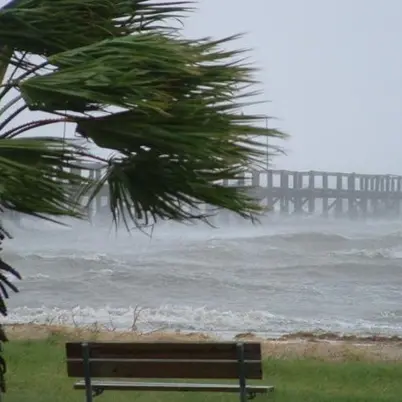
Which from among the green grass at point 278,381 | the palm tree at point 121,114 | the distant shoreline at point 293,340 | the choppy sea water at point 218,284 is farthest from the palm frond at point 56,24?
the distant shoreline at point 293,340

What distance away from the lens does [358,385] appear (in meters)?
7.36

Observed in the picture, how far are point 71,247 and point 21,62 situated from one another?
3565 centimetres

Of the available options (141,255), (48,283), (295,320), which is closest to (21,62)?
(295,320)

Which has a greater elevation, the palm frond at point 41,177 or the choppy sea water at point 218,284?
the palm frond at point 41,177

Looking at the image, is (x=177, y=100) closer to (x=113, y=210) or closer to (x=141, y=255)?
(x=113, y=210)

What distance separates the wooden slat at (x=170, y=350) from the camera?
490cm

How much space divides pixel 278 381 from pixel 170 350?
2.73 metres

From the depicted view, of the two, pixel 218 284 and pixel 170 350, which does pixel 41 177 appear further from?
pixel 218 284

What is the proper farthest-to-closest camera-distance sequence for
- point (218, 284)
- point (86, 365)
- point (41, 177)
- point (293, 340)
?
point (218, 284)
point (293, 340)
point (86, 365)
point (41, 177)

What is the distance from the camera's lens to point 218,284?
23781 millimetres

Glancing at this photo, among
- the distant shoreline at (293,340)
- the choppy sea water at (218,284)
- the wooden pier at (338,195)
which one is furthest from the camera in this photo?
the wooden pier at (338,195)

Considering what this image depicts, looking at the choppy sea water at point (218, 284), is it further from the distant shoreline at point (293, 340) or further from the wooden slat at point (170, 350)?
the distant shoreline at point (293, 340)

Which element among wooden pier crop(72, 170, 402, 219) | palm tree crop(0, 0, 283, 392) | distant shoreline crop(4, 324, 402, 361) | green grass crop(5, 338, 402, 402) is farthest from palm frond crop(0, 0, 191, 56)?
wooden pier crop(72, 170, 402, 219)

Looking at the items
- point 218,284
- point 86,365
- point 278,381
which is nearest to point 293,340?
point 278,381
